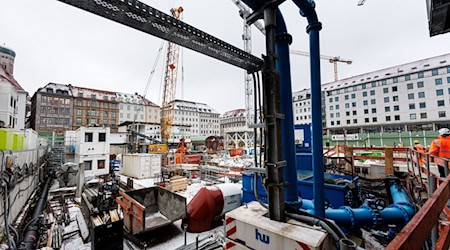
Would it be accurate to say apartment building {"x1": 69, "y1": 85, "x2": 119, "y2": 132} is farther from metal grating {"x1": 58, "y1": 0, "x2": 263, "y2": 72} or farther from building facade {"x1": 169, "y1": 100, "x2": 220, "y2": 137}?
metal grating {"x1": 58, "y1": 0, "x2": 263, "y2": 72}

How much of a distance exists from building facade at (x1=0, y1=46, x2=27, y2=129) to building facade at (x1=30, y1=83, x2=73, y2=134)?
6340 mm

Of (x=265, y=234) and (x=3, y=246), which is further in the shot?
(x=3, y=246)

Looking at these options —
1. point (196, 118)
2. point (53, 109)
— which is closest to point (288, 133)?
point (53, 109)

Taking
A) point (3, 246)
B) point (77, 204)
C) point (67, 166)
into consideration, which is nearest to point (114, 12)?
point (3, 246)

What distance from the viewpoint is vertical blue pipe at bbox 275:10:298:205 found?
2.93m

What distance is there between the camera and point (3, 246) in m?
4.66

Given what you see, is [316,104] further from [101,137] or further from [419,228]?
[101,137]

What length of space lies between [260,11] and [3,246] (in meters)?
7.87

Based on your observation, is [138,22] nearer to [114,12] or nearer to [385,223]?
[114,12]

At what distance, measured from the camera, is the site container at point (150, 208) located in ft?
19.3

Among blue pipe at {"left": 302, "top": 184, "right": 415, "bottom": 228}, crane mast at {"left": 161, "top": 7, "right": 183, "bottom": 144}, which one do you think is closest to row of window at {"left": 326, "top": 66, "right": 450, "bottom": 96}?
crane mast at {"left": 161, "top": 7, "right": 183, "bottom": 144}

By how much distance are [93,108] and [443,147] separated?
198ft

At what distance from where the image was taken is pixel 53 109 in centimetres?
4341

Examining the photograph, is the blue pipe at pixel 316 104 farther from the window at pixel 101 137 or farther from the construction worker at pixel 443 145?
the window at pixel 101 137
